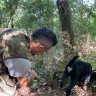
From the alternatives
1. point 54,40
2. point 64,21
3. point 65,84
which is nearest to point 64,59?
point 65,84

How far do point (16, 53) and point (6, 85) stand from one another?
37 centimetres

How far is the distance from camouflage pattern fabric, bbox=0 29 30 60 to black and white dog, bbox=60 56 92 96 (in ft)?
10.5

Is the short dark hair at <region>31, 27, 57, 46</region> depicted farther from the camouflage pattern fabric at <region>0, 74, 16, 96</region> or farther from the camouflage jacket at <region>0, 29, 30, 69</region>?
the camouflage pattern fabric at <region>0, 74, 16, 96</region>

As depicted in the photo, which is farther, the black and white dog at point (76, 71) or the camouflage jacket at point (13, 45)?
the black and white dog at point (76, 71)

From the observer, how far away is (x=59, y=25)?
8.09 metres

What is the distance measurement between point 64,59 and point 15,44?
3606 mm

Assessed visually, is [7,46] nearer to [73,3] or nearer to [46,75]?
[46,75]

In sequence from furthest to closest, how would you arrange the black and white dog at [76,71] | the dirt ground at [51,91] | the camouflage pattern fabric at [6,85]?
the black and white dog at [76,71] < the dirt ground at [51,91] < the camouflage pattern fabric at [6,85]

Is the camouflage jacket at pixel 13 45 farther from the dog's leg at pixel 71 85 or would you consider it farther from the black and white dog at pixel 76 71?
the black and white dog at pixel 76 71

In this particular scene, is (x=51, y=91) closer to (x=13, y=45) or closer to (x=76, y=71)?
→ (x=76, y=71)

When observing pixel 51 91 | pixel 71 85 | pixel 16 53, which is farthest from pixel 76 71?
pixel 16 53

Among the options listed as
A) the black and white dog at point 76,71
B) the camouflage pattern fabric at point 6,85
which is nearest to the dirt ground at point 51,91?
the black and white dog at point 76,71

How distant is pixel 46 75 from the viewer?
4.88m

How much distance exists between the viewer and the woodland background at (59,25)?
5062 millimetres
